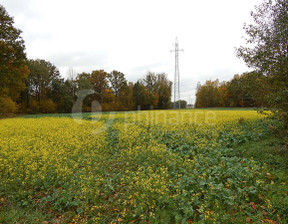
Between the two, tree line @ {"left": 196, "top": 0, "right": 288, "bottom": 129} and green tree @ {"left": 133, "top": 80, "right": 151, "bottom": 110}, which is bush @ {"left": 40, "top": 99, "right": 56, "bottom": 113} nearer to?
green tree @ {"left": 133, "top": 80, "right": 151, "bottom": 110}

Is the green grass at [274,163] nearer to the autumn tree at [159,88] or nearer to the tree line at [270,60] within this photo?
the tree line at [270,60]

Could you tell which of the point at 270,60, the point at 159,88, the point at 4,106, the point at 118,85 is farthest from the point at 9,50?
the point at 159,88

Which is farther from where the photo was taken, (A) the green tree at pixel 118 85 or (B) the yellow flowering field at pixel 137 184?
(A) the green tree at pixel 118 85

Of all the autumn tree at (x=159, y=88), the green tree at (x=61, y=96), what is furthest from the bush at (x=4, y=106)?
the autumn tree at (x=159, y=88)

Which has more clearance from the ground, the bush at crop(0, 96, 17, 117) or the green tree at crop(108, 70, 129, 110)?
the green tree at crop(108, 70, 129, 110)

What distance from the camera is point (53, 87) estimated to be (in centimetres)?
4291

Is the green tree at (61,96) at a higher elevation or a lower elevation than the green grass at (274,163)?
higher

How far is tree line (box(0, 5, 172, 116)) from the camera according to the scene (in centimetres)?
2127

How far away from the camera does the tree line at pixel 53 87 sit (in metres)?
21.3

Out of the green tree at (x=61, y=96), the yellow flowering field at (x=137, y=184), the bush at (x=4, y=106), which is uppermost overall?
the green tree at (x=61, y=96)

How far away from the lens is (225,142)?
9.08 meters

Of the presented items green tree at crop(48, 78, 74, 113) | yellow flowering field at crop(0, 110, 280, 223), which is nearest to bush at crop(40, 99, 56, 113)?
green tree at crop(48, 78, 74, 113)

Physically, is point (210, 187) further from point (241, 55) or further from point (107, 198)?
point (241, 55)

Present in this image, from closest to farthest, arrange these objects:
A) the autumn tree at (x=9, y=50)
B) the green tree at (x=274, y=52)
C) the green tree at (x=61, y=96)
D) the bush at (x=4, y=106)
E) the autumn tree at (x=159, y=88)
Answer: the green tree at (x=274, y=52) → the autumn tree at (x=9, y=50) → the bush at (x=4, y=106) → the green tree at (x=61, y=96) → the autumn tree at (x=159, y=88)
